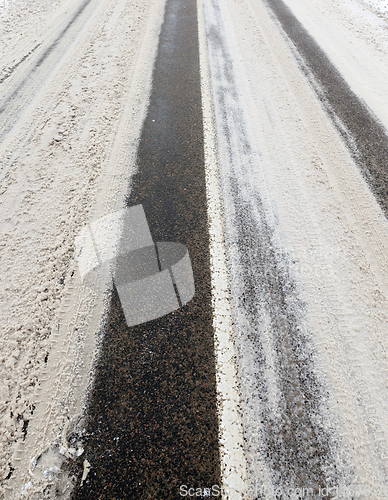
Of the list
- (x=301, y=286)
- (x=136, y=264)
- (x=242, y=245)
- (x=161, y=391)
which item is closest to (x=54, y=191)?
(x=136, y=264)

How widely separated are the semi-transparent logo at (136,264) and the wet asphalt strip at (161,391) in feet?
0.24

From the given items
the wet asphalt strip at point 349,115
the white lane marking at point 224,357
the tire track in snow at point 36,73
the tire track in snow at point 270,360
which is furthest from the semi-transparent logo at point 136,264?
the wet asphalt strip at point 349,115

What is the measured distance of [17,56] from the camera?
4969 mm

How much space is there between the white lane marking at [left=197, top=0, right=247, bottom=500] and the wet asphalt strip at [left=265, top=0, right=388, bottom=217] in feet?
5.74

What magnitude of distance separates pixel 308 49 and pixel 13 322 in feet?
20.8

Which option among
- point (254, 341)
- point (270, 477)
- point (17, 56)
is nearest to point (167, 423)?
point (270, 477)

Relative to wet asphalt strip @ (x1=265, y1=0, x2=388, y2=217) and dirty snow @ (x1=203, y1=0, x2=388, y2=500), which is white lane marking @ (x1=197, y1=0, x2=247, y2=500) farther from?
wet asphalt strip @ (x1=265, y1=0, x2=388, y2=217)

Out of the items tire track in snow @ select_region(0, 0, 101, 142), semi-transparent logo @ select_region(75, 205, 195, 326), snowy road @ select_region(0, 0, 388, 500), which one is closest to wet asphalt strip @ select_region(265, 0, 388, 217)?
snowy road @ select_region(0, 0, 388, 500)

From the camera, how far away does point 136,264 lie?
2504 mm

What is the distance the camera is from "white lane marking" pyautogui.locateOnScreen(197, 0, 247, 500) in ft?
5.33

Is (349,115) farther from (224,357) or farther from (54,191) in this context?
(54,191)

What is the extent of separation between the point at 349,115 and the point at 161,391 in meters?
4.28

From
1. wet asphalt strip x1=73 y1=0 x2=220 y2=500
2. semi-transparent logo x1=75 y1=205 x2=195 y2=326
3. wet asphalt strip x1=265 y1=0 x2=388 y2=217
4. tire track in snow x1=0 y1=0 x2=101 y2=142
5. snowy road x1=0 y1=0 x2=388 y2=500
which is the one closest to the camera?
wet asphalt strip x1=73 y1=0 x2=220 y2=500

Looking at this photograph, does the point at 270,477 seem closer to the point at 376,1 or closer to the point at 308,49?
the point at 308,49
